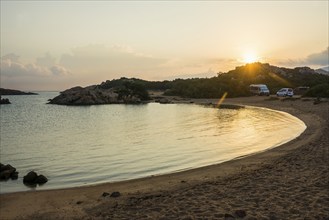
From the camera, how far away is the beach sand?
10.8 meters

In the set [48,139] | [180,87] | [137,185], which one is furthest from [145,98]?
[137,185]

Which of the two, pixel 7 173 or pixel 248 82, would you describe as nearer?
pixel 7 173

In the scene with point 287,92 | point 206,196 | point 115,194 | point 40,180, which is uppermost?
point 287,92

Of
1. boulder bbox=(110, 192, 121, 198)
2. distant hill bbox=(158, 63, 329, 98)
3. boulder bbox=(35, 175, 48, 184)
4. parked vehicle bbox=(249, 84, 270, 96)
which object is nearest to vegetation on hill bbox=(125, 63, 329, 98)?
distant hill bbox=(158, 63, 329, 98)

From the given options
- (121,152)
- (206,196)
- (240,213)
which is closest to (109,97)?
(121,152)

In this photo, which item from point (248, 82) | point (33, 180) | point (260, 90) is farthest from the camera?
point (248, 82)

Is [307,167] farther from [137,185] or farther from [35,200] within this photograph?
[35,200]

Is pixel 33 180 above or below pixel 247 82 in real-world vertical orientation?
below

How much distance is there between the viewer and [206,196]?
12.8m

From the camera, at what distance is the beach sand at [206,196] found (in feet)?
35.4

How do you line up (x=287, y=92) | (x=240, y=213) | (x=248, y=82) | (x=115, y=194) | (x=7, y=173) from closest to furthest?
(x=240, y=213) < (x=115, y=194) < (x=7, y=173) < (x=287, y=92) < (x=248, y=82)

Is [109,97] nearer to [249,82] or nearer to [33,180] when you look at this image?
[249,82]

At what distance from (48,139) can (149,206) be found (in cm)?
2677

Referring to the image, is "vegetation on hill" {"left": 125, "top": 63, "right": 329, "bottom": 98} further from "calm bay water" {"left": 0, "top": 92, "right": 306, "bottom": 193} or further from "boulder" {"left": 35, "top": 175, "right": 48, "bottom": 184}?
"boulder" {"left": 35, "top": 175, "right": 48, "bottom": 184}
